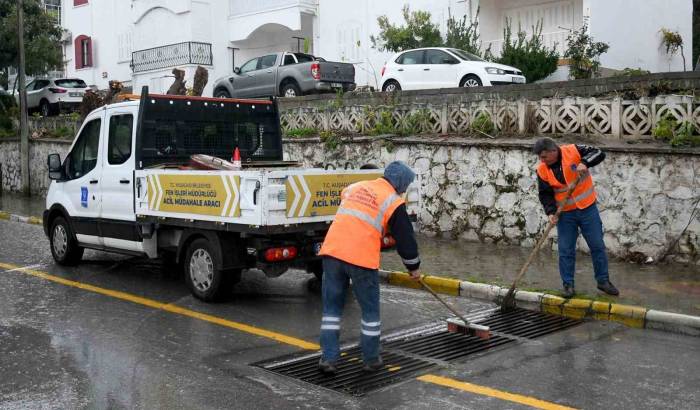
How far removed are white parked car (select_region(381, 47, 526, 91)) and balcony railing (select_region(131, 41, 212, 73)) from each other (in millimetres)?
12447

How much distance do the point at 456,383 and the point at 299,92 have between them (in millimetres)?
14797

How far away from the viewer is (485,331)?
686 cm

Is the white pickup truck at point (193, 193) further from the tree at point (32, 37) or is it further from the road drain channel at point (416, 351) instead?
the tree at point (32, 37)

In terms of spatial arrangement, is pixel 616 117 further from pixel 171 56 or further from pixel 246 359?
pixel 171 56

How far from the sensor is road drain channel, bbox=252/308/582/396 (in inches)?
229

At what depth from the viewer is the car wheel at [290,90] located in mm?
19844

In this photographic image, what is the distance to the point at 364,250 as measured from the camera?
5.82 meters

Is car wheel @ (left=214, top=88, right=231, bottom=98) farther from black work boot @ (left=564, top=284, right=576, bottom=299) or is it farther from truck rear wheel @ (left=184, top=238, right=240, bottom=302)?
black work boot @ (left=564, top=284, right=576, bottom=299)

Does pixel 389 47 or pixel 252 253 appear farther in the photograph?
pixel 389 47

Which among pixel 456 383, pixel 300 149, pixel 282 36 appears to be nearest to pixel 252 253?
pixel 456 383

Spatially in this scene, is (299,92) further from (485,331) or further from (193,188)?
(485,331)

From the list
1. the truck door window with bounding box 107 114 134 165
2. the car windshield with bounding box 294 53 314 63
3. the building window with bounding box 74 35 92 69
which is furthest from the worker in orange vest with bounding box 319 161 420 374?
the building window with bounding box 74 35 92 69

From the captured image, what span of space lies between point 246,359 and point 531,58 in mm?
15382

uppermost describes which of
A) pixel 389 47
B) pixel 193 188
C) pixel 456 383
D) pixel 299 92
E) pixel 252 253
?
pixel 389 47
